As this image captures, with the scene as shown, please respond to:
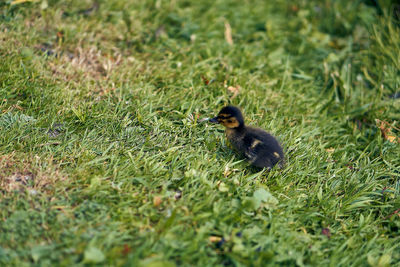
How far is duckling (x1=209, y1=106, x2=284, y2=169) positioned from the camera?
3.98 metres

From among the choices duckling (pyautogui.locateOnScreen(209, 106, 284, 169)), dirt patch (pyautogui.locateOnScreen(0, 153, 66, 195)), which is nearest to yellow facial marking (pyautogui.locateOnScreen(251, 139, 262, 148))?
duckling (pyautogui.locateOnScreen(209, 106, 284, 169))

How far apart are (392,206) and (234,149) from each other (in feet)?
5.47

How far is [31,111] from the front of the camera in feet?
14.2

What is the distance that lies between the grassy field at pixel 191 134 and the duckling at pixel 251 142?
17cm

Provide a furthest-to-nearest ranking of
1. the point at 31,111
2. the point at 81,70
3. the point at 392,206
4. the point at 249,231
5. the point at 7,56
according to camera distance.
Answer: the point at 81,70
the point at 7,56
the point at 31,111
the point at 392,206
the point at 249,231

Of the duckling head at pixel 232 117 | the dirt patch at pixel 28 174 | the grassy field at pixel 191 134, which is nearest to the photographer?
the grassy field at pixel 191 134

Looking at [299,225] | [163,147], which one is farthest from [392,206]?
[163,147]

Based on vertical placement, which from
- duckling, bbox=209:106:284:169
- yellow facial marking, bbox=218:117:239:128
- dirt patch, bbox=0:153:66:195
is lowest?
duckling, bbox=209:106:284:169

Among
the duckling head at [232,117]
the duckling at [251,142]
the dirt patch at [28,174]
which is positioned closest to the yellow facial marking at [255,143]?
the duckling at [251,142]

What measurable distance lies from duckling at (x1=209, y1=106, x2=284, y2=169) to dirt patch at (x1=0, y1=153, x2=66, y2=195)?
1694 millimetres

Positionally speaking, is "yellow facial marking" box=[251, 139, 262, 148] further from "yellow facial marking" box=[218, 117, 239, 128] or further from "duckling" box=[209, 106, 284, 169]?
"yellow facial marking" box=[218, 117, 239, 128]

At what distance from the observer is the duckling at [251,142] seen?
157 inches

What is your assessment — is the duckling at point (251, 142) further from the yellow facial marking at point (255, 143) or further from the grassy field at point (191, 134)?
the grassy field at point (191, 134)

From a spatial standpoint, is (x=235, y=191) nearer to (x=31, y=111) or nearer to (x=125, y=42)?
(x=31, y=111)
